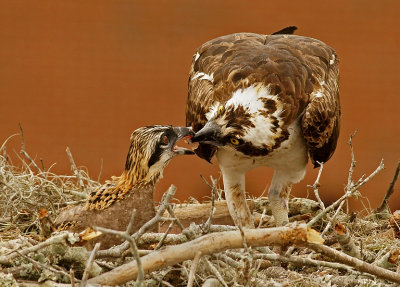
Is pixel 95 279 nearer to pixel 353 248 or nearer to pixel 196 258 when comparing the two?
pixel 196 258

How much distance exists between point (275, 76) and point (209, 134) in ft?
1.52

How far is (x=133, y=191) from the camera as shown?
3205 millimetres

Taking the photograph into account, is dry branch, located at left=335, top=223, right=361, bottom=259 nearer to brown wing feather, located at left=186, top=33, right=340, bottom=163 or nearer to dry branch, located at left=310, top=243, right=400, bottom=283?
dry branch, located at left=310, top=243, right=400, bottom=283

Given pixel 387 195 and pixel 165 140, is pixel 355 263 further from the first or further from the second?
pixel 387 195

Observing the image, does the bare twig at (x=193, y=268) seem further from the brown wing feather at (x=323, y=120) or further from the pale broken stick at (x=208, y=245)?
the brown wing feather at (x=323, y=120)

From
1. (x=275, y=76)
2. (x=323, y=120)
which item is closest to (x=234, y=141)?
(x=275, y=76)

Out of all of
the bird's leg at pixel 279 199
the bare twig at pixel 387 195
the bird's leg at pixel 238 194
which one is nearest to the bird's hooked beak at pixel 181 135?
the bird's leg at pixel 238 194

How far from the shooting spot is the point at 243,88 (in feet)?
11.8

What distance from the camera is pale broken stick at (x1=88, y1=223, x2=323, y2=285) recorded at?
249 centimetres

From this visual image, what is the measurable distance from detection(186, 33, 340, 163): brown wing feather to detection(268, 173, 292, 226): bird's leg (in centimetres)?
31

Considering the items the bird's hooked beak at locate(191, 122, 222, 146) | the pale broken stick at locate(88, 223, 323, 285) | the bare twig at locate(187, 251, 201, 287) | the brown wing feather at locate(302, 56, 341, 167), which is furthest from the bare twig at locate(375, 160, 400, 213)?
the bare twig at locate(187, 251, 201, 287)

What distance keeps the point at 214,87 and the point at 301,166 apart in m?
0.67

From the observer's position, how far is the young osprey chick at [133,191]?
3.10m

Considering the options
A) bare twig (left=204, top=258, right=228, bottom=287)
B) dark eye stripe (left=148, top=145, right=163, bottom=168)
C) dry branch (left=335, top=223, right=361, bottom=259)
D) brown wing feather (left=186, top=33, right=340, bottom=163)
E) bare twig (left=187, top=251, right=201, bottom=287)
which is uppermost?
brown wing feather (left=186, top=33, right=340, bottom=163)
